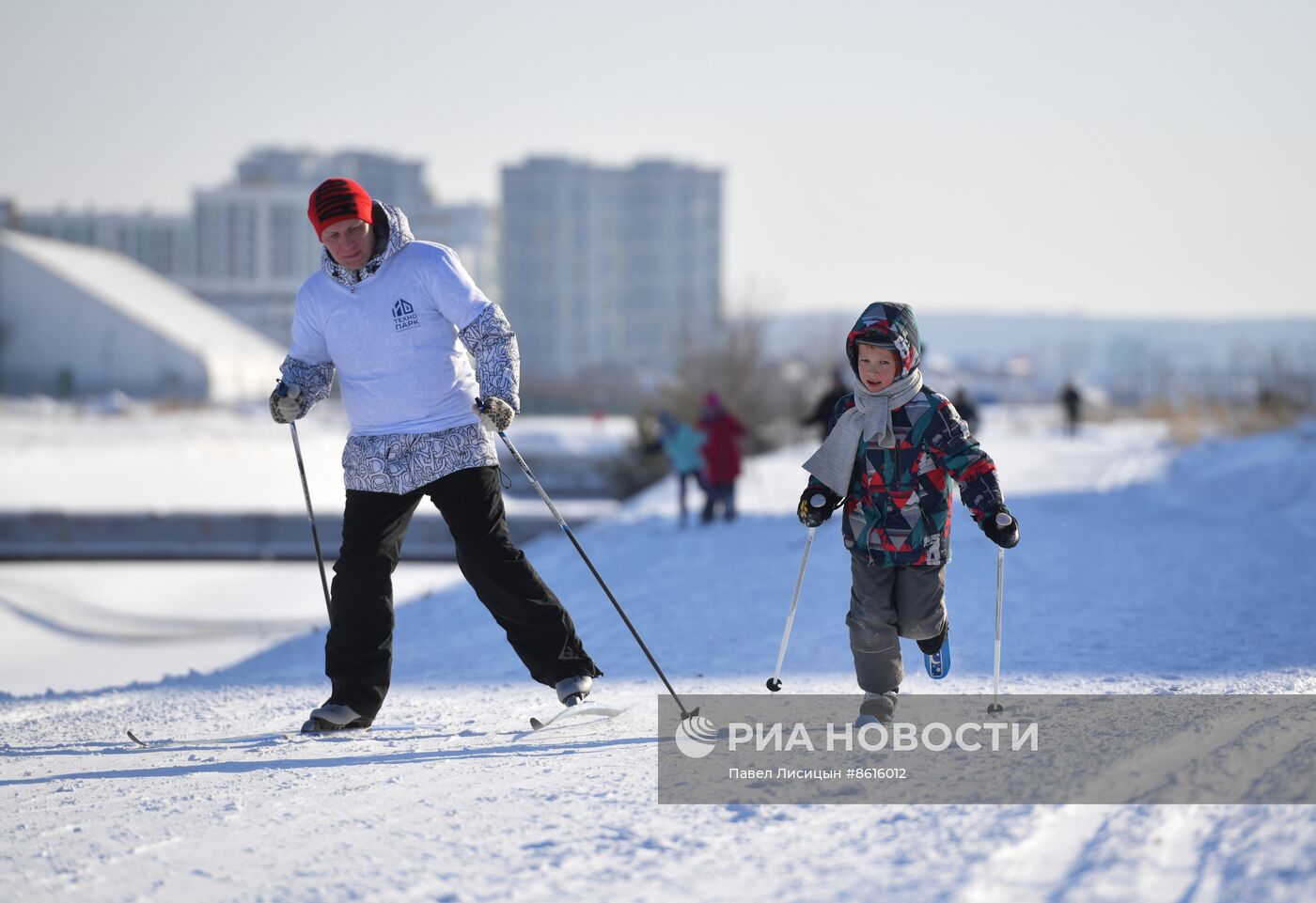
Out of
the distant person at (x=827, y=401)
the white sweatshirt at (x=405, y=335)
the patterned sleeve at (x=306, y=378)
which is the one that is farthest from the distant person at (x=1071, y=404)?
the white sweatshirt at (x=405, y=335)

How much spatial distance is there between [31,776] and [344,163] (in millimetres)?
133257

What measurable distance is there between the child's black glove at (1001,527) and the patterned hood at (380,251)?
6.81ft

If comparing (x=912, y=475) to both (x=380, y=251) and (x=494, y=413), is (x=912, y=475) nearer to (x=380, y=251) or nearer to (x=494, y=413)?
(x=494, y=413)

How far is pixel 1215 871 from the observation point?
304 cm

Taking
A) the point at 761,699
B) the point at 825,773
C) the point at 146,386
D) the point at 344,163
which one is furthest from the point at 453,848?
the point at 344,163

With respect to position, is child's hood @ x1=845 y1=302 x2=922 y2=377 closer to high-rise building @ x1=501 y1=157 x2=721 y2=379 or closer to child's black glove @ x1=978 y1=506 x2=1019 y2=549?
child's black glove @ x1=978 y1=506 x2=1019 y2=549

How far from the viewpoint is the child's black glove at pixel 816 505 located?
14.8 feet

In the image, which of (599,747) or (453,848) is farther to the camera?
(599,747)

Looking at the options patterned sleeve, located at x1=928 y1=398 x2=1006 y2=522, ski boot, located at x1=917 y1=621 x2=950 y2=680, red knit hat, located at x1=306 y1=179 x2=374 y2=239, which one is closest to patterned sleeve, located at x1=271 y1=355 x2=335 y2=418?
red knit hat, located at x1=306 y1=179 x2=374 y2=239

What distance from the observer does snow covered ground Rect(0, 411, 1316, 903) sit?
311 cm

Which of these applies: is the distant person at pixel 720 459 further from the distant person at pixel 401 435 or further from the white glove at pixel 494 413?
the white glove at pixel 494 413

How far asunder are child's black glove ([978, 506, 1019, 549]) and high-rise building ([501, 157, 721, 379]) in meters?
132

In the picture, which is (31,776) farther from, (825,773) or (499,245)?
(499,245)

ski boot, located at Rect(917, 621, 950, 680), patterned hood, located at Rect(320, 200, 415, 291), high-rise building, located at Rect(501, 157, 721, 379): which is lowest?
ski boot, located at Rect(917, 621, 950, 680)
